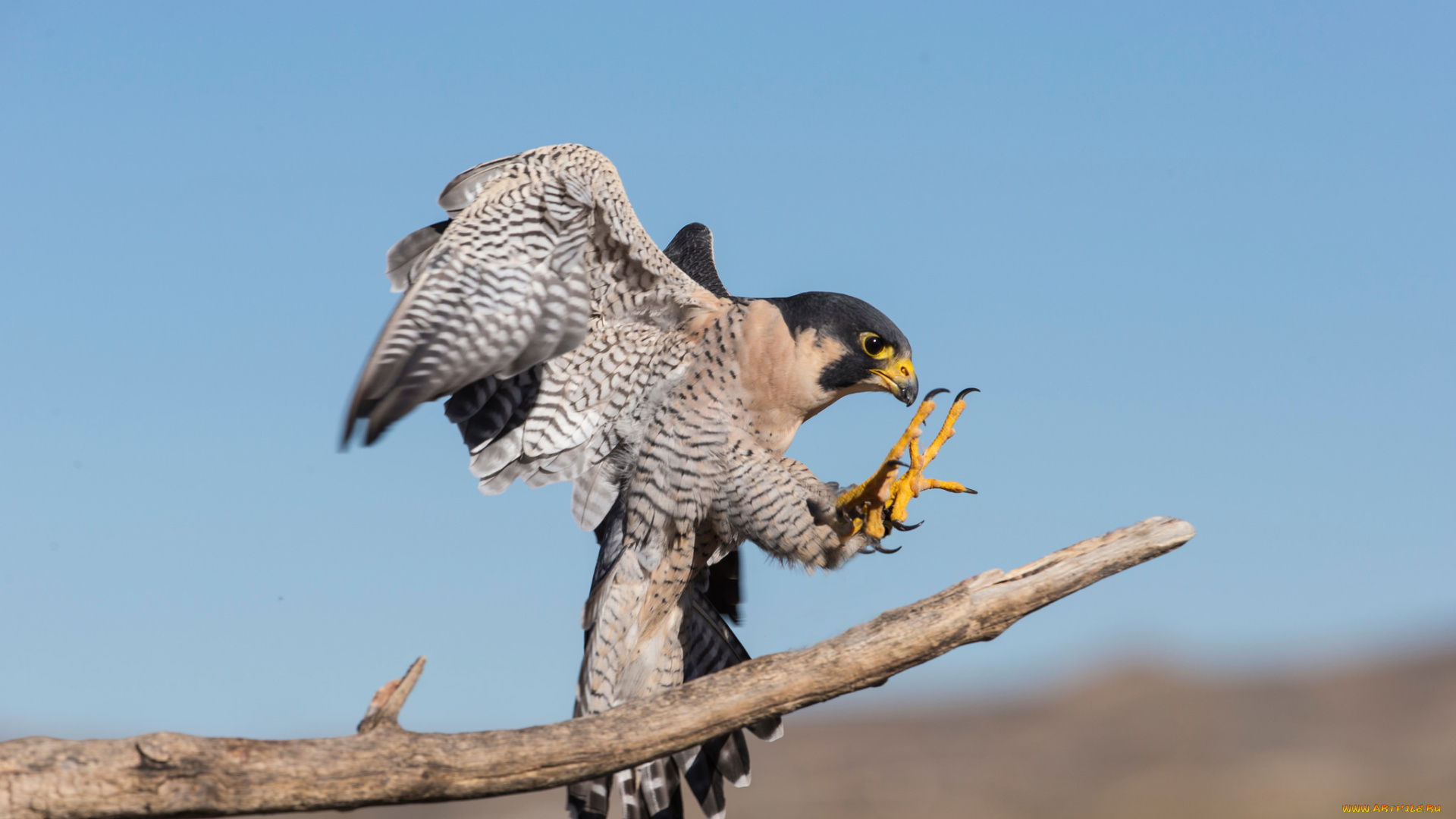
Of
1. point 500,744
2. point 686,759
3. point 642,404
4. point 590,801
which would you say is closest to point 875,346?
point 642,404

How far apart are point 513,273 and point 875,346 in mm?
1723

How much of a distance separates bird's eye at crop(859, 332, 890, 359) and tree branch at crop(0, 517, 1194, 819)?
54.6 inches

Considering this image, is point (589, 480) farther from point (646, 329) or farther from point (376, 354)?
point (376, 354)

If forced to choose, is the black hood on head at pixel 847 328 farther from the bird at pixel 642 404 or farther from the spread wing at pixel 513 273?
the spread wing at pixel 513 273

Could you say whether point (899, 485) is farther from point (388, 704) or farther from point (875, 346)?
point (388, 704)

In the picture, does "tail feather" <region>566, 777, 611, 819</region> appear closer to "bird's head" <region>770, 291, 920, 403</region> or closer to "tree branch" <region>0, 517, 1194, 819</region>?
"tree branch" <region>0, 517, 1194, 819</region>

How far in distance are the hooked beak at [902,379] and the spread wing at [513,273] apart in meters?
1.04

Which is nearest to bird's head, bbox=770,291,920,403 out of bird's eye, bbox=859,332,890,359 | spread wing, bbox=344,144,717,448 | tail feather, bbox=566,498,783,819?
bird's eye, bbox=859,332,890,359

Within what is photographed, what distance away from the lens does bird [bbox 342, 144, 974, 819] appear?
4629mm

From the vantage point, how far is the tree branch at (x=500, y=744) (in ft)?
11.0

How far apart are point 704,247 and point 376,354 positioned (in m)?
2.95

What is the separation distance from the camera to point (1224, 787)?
22375mm

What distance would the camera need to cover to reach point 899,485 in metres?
4.90

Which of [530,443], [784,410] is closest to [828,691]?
[784,410]
